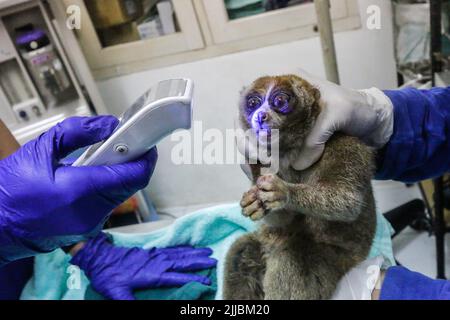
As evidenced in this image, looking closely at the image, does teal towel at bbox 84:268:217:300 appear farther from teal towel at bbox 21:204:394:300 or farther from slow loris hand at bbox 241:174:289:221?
slow loris hand at bbox 241:174:289:221

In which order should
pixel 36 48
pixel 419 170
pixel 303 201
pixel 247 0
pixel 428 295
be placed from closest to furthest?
pixel 428 295 < pixel 303 201 < pixel 419 170 < pixel 247 0 < pixel 36 48

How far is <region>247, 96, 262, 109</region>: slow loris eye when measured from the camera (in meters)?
0.85

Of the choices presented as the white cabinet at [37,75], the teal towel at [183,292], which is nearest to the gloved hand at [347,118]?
the teal towel at [183,292]

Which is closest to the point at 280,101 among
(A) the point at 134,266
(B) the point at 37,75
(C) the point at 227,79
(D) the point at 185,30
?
(C) the point at 227,79

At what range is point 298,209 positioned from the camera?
0.92m

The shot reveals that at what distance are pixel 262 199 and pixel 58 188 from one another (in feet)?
1.33

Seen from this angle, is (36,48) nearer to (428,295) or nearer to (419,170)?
(419,170)

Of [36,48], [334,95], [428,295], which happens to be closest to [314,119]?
[334,95]

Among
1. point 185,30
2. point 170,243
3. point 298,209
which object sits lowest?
point 170,243

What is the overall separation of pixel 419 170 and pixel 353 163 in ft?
1.11

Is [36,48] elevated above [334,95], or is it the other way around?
[36,48]

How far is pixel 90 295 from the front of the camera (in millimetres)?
1520

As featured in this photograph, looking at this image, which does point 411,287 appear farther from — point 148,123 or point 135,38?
point 135,38

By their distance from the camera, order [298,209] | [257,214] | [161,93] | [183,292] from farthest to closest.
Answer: [183,292] → [298,209] → [257,214] → [161,93]
